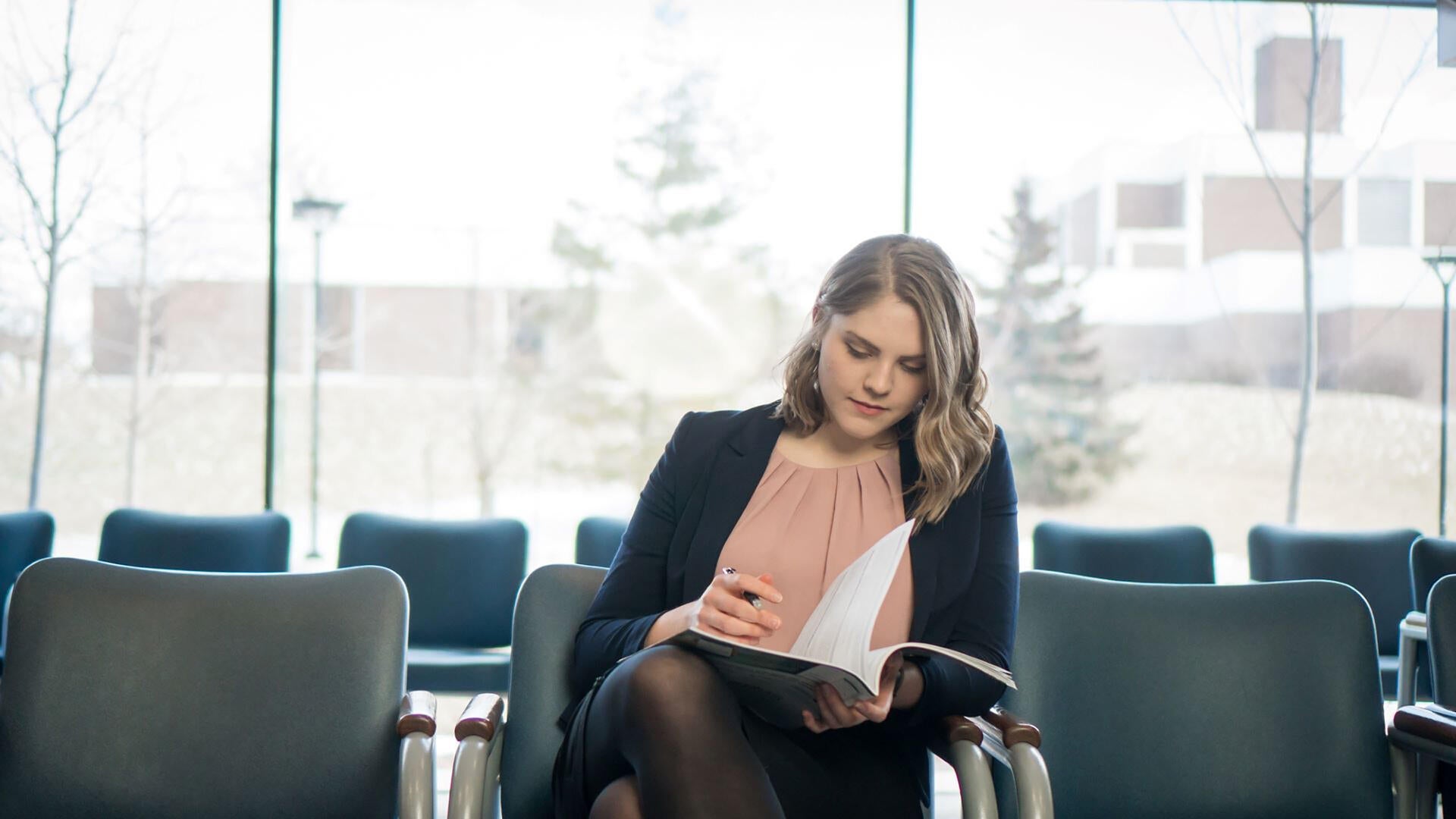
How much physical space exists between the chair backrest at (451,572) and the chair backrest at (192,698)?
1.74 meters

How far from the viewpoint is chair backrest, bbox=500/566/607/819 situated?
1.46 meters

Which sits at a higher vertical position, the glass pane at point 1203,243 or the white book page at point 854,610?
the glass pane at point 1203,243

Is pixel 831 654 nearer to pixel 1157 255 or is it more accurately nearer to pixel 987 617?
pixel 987 617

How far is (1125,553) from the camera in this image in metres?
3.07

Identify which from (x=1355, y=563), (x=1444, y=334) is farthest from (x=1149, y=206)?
(x=1355, y=563)

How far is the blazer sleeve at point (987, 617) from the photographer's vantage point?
1361mm

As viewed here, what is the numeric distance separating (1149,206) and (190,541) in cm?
405

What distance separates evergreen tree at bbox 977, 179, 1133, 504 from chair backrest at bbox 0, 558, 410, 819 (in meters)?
3.70

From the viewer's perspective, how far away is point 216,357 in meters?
4.58

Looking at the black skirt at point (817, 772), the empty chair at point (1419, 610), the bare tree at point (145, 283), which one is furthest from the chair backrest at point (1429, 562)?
the bare tree at point (145, 283)

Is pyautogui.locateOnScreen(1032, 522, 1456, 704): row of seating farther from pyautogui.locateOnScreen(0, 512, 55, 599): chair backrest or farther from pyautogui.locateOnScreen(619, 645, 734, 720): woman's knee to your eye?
pyautogui.locateOnScreen(0, 512, 55, 599): chair backrest

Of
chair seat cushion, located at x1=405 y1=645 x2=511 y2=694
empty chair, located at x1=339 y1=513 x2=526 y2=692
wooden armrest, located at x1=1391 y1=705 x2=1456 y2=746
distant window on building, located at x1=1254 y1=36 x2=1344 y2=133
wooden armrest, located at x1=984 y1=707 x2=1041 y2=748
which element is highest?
distant window on building, located at x1=1254 y1=36 x2=1344 y2=133

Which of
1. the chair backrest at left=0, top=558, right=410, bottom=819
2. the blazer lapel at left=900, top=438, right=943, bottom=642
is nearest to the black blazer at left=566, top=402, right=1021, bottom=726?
the blazer lapel at left=900, top=438, right=943, bottom=642

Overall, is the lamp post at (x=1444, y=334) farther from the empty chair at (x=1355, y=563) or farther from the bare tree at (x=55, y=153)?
the bare tree at (x=55, y=153)
